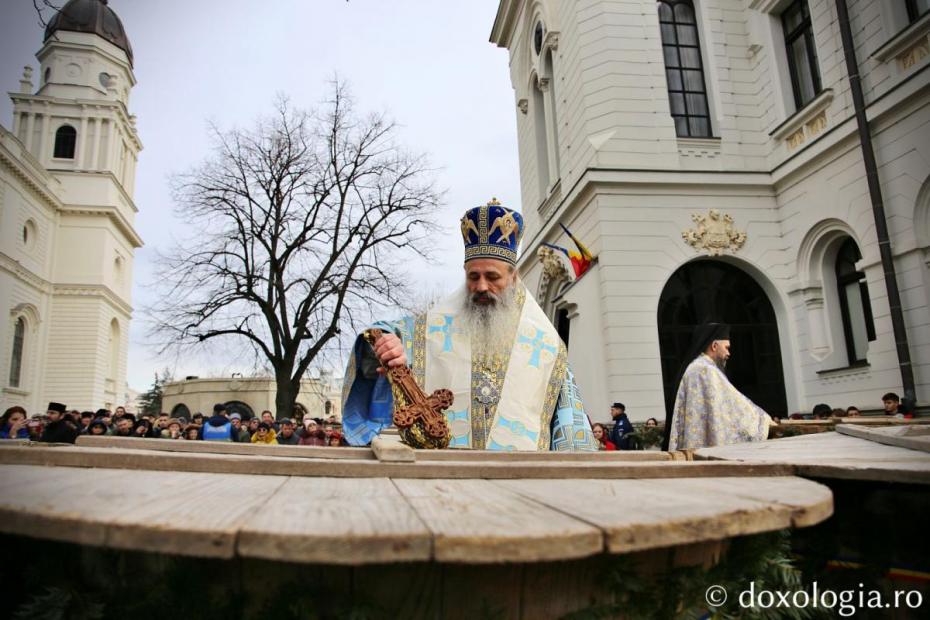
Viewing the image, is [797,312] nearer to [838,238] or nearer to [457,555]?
[838,238]

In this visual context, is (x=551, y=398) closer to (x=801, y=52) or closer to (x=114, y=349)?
(x=801, y=52)

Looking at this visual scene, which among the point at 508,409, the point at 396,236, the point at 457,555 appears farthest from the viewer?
the point at 396,236

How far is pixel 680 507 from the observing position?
0.88 metres

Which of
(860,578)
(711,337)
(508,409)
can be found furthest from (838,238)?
(860,578)

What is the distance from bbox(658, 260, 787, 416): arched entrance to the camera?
11523 millimetres

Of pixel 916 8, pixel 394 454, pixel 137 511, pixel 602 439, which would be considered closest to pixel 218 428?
pixel 602 439

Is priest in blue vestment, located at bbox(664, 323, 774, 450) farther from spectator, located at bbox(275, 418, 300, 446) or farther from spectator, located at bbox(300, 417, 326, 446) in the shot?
spectator, located at bbox(275, 418, 300, 446)

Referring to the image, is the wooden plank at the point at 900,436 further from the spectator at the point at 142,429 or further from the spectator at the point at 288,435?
the spectator at the point at 142,429

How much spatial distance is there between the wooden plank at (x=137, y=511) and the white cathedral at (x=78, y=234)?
1.88 meters

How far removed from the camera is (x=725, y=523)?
0.83 m

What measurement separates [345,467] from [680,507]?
27.2 inches

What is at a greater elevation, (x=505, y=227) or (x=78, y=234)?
(x=78, y=234)

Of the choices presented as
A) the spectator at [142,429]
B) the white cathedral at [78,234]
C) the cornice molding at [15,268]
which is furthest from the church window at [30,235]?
the spectator at [142,429]

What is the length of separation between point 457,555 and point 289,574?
0.42 metres
